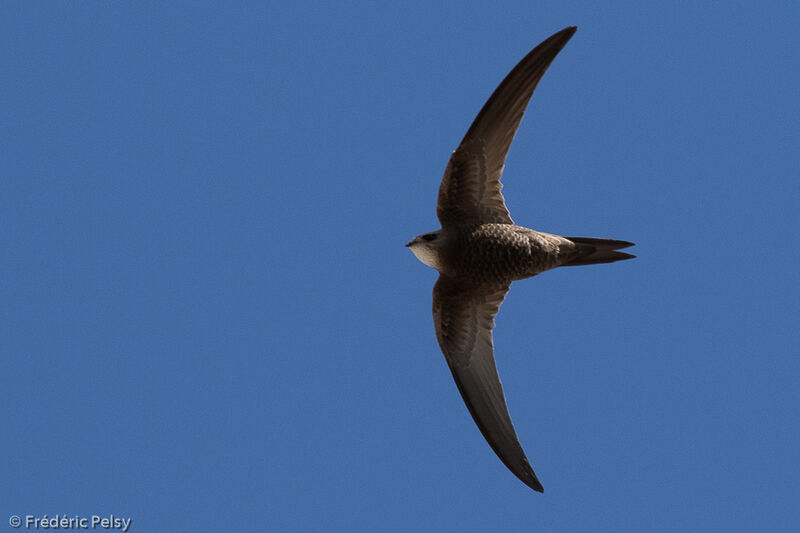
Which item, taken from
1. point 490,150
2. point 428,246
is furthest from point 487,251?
point 490,150

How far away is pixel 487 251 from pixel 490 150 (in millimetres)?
670

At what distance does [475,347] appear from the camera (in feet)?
18.0

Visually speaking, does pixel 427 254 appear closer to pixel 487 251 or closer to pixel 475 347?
pixel 487 251

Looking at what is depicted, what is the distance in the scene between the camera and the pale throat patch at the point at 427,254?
5215 mm

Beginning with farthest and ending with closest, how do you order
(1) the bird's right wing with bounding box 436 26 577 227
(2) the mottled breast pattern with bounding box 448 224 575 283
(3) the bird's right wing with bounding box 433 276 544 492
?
(3) the bird's right wing with bounding box 433 276 544 492 → (2) the mottled breast pattern with bounding box 448 224 575 283 → (1) the bird's right wing with bounding box 436 26 577 227

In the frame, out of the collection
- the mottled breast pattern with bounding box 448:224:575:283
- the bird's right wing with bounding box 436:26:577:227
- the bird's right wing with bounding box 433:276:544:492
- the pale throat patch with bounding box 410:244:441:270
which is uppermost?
the bird's right wing with bounding box 436:26:577:227

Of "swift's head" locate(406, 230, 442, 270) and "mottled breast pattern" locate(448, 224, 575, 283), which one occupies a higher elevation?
"swift's head" locate(406, 230, 442, 270)

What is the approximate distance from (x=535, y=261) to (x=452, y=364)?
941 millimetres

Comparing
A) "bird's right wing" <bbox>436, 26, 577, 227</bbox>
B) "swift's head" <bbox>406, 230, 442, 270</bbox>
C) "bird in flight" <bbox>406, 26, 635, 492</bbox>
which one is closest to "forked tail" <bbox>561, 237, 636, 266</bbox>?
"bird in flight" <bbox>406, 26, 635, 492</bbox>

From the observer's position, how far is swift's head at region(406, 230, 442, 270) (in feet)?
17.1

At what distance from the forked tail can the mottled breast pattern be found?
0.06 metres

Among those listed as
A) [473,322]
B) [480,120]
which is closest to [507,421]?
[473,322]

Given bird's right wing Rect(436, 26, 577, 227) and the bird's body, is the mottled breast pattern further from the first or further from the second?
bird's right wing Rect(436, 26, 577, 227)

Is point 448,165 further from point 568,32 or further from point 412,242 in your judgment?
point 568,32
